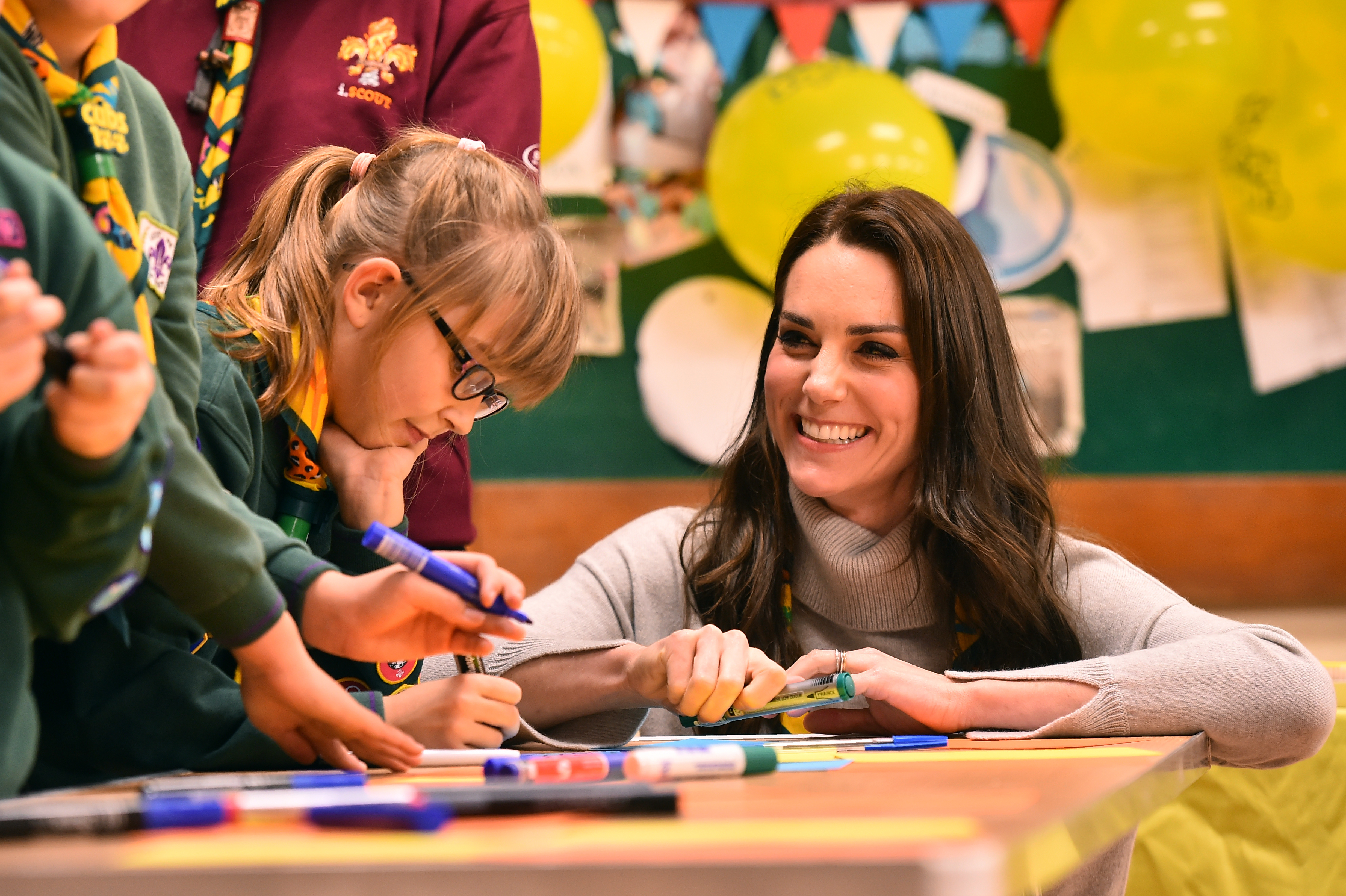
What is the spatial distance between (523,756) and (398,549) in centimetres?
18

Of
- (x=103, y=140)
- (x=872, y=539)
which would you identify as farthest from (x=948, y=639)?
(x=103, y=140)

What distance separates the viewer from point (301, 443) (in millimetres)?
1019

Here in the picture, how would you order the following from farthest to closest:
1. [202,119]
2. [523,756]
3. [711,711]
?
1. [202,119]
2. [711,711]
3. [523,756]

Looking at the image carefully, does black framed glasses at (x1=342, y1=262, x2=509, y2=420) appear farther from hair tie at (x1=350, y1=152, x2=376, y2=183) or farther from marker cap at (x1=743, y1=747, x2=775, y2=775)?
marker cap at (x1=743, y1=747, x2=775, y2=775)

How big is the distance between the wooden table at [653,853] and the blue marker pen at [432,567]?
0.24 m

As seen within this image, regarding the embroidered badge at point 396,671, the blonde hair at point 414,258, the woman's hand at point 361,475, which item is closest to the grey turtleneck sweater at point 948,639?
the embroidered badge at point 396,671

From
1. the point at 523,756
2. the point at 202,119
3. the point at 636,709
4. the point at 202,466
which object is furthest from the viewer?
the point at 202,119

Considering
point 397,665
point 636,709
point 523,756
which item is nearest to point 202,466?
point 523,756

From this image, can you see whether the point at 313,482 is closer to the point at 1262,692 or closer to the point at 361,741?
the point at 361,741

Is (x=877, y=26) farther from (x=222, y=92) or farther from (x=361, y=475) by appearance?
(x=361, y=475)

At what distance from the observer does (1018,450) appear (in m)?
1.43

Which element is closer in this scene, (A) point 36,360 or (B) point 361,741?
(A) point 36,360

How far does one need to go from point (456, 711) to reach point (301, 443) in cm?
27

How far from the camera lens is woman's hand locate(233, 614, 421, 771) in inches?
28.6
